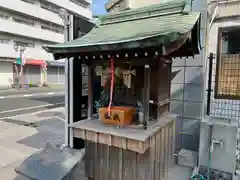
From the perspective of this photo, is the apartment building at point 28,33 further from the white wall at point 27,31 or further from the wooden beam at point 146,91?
the wooden beam at point 146,91

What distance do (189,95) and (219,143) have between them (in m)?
1.27

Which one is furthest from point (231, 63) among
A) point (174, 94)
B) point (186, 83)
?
point (174, 94)

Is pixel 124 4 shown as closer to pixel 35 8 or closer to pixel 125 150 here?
pixel 125 150

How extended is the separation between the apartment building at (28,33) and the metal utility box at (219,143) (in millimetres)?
20196

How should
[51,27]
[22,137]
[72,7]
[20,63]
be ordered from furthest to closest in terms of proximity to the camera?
[72,7], [51,27], [20,63], [22,137]

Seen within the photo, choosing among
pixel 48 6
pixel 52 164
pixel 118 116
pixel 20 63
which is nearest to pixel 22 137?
pixel 52 164

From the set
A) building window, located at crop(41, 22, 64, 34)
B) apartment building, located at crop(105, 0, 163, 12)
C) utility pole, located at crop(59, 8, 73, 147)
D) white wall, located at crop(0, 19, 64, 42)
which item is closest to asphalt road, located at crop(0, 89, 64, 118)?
utility pole, located at crop(59, 8, 73, 147)

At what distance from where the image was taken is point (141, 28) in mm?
2590

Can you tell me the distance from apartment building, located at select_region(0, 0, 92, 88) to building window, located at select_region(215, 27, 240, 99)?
18.5 m

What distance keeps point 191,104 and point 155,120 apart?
1.63 meters

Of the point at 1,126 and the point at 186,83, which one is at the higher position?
the point at 186,83

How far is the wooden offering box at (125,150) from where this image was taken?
241 cm

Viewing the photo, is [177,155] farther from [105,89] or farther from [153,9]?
[153,9]

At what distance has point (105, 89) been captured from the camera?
318cm
